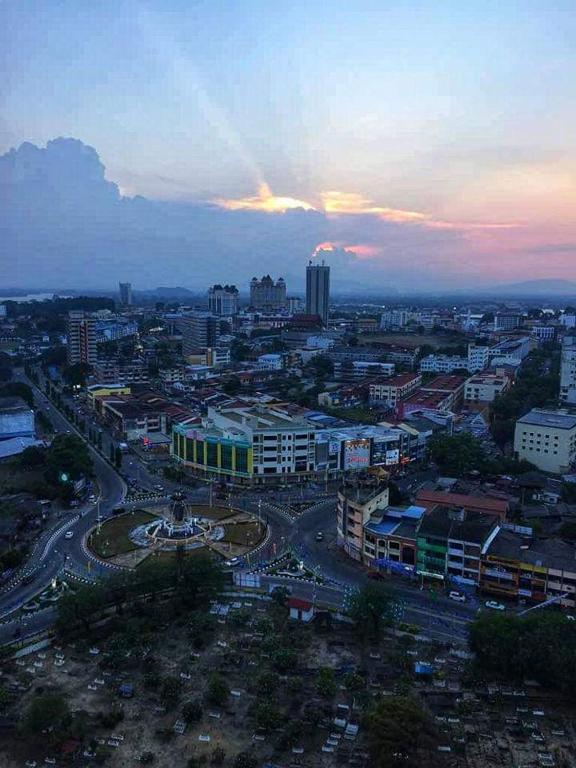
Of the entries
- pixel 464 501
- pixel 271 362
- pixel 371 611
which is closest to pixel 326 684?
pixel 371 611

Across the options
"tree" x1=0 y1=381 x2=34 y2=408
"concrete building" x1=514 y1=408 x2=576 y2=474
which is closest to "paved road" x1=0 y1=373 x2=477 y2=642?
"concrete building" x1=514 y1=408 x2=576 y2=474

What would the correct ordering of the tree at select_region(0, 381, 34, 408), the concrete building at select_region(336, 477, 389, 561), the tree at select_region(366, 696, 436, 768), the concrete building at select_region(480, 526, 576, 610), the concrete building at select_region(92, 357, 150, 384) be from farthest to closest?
the concrete building at select_region(92, 357, 150, 384)
the tree at select_region(0, 381, 34, 408)
the concrete building at select_region(336, 477, 389, 561)
the concrete building at select_region(480, 526, 576, 610)
the tree at select_region(366, 696, 436, 768)

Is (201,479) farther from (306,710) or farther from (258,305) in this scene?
(258,305)

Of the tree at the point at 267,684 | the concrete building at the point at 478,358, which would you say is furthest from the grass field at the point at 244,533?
the concrete building at the point at 478,358

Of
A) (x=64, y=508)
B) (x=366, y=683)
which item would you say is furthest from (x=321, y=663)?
(x=64, y=508)

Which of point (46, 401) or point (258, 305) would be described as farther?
point (258, 305)

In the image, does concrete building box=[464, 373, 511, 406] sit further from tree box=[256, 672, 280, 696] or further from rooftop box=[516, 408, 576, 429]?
tree box=[256, 672, 280, 696]
